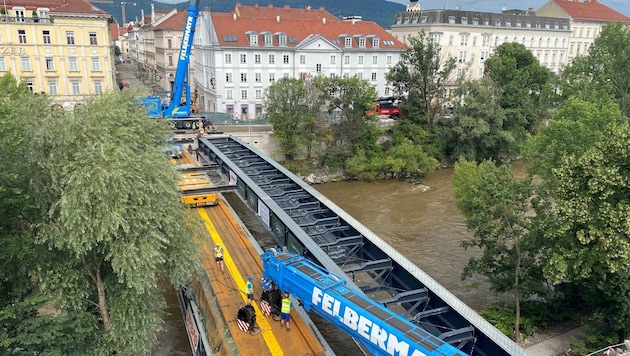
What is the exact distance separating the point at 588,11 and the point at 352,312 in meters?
88.9

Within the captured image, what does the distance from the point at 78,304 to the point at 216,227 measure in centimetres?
895

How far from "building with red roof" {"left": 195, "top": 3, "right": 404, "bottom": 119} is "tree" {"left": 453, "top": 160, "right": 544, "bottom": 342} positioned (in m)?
33.3

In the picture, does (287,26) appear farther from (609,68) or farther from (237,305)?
(237,305)

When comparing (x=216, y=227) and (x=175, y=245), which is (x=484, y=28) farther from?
(x=175, y=245)

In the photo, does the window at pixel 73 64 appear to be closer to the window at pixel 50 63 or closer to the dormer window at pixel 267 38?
the window at pixel 50 63

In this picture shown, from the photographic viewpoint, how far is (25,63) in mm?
44438

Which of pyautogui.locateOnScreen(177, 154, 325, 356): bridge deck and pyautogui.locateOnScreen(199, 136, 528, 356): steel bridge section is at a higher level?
pyautogui.locateOnScreen(199, 136, 528, 356): steel bridge section

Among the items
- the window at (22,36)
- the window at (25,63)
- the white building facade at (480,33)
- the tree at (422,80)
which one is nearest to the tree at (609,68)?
the tree at (422,80)

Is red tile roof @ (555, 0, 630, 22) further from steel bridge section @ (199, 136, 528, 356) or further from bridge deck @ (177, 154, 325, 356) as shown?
bridge deck @ (177, 154, 325, 356)

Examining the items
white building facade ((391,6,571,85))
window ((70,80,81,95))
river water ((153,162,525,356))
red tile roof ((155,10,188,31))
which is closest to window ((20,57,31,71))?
window ((70,80,81,95))

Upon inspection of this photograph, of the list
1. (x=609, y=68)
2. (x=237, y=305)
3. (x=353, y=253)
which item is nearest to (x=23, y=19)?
(x=237, y=305)

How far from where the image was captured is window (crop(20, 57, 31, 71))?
4425 cm

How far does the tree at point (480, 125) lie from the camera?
4506cm

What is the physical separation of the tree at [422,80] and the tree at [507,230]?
28278 millimetres
